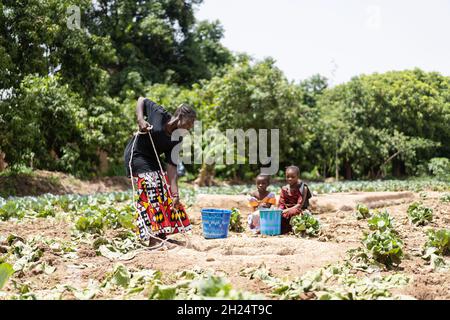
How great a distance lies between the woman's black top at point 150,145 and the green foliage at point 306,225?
1.74 meters

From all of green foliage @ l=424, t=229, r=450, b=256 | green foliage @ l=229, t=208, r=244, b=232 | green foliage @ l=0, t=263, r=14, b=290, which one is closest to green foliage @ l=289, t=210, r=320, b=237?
green foliage @ l=229, t=208, r=244, b=232

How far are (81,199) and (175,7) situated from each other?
58.5ft

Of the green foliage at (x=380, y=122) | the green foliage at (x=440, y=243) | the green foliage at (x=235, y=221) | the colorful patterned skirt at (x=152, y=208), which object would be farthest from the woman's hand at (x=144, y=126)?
the green foliage at (x=380, y=122)

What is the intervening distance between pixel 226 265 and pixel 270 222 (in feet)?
7.06

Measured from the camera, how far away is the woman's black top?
5293 mm

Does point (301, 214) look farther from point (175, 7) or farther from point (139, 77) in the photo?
point (175, 7)

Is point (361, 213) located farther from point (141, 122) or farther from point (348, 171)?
point (348, 171)

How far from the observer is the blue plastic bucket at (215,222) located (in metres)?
5.70

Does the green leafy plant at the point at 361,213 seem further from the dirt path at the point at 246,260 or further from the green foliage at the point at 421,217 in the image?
the dirt path at the point at 246,260

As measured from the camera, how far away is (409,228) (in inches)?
268

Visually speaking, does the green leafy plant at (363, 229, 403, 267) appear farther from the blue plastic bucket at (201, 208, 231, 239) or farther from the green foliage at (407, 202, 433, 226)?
the green foliage at (407, 202, 433, 226)

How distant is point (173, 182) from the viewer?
5301 mm

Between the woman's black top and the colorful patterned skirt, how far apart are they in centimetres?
10

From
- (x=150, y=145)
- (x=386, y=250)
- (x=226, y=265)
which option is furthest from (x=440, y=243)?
(x=150, y=145)
